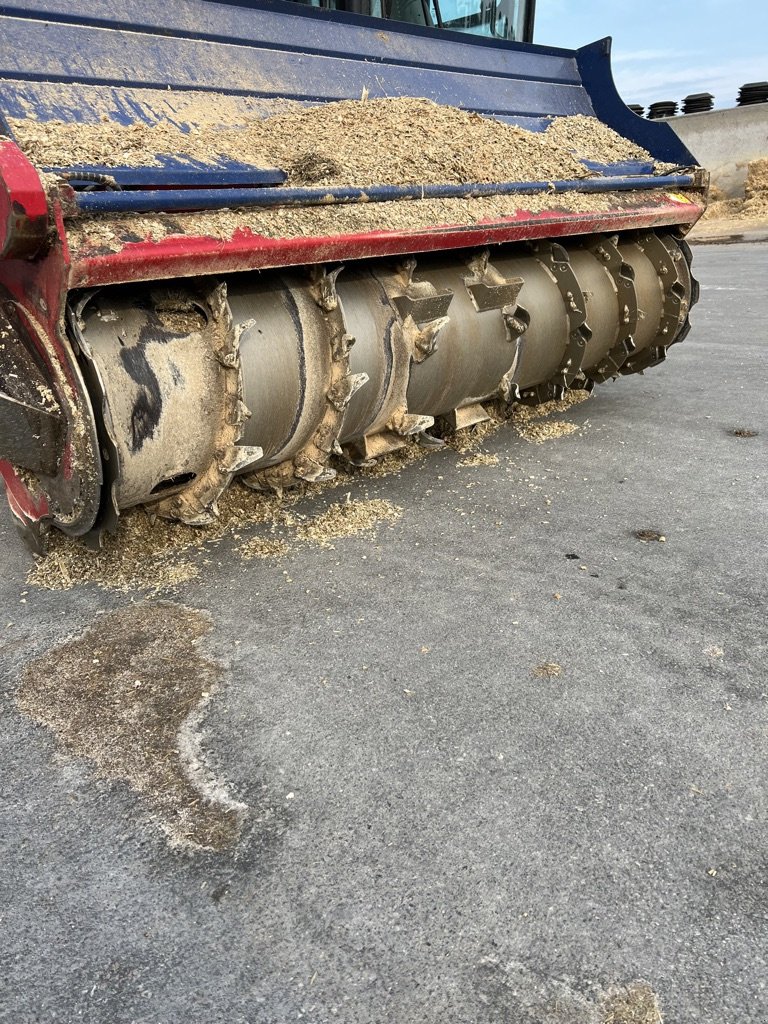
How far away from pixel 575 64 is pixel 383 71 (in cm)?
134

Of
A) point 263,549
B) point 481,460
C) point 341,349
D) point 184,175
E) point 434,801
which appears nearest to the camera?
point 434,801

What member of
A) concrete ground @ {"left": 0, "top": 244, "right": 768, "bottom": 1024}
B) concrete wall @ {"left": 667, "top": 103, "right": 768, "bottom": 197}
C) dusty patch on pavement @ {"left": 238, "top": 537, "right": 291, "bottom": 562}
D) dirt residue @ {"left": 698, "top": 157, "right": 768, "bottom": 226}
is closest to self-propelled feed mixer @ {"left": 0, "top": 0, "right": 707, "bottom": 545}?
dusty patch on pavement @ {"left": 238, "top": 537, "right": 291, "bottom": 562}

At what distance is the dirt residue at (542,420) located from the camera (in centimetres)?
386

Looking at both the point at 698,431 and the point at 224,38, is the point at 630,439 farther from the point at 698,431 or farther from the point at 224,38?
the point at 224,38

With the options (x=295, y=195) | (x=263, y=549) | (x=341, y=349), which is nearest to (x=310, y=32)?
(x=295, y=195)

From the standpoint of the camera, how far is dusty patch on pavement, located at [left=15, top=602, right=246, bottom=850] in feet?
5.47

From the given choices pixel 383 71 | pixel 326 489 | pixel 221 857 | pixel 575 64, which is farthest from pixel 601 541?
pixel 575 64

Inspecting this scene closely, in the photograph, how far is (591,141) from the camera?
3885 mm

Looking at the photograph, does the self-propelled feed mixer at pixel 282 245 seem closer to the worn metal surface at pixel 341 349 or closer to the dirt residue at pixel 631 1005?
the worn metal surface at pixel 341 349

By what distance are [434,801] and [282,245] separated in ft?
5.01

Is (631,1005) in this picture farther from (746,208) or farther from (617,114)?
(746,208)

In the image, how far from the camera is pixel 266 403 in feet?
8.37

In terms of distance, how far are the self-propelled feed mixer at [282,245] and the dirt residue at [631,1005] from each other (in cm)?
164

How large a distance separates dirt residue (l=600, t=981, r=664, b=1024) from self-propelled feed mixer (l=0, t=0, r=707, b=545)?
164 centimetres
